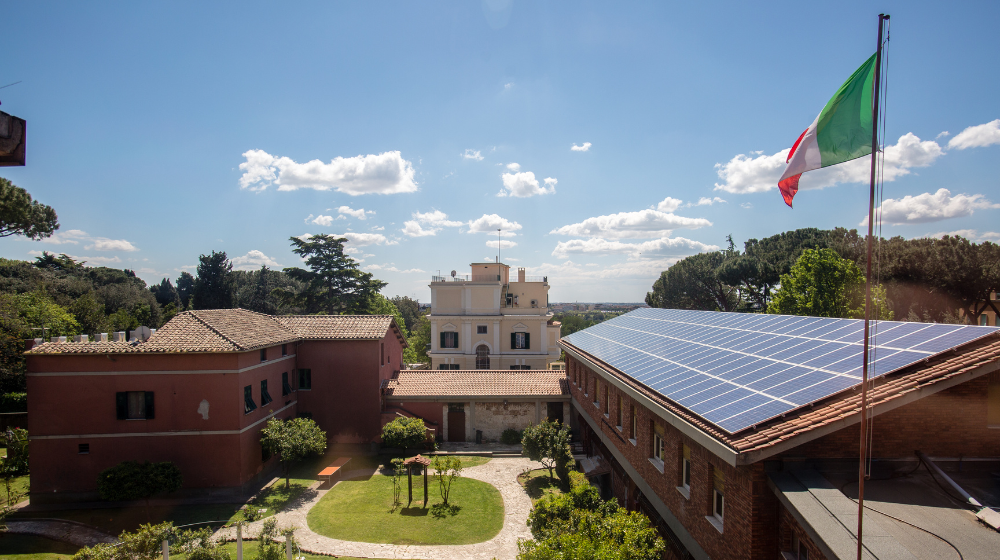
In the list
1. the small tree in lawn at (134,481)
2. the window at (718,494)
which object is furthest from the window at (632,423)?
the small tree in lawn at (134,481)

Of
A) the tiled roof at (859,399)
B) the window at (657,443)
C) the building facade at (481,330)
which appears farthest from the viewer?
the building facade at (481,330)

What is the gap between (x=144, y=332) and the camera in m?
21.1

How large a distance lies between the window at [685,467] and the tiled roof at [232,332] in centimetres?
1790

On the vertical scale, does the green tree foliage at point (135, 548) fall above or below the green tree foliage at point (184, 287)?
below

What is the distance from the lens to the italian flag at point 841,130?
6.68 metres

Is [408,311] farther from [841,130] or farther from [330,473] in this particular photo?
[841,130]

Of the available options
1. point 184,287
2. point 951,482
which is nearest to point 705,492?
point 951,482

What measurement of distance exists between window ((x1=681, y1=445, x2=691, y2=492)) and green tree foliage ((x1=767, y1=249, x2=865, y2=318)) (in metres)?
33.0

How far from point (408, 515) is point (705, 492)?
1306 cm

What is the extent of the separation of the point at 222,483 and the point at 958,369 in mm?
24450

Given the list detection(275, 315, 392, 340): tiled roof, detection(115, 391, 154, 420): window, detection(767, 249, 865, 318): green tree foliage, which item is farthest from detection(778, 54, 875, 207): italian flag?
detection(767, 249, 865, 318): green tree foliage

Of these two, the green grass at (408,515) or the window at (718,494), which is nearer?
the window at (718,494)

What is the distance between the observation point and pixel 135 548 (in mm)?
12125

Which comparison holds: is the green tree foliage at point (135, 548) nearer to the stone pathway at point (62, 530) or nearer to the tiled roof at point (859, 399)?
the stone pathway at point (62, 530)
